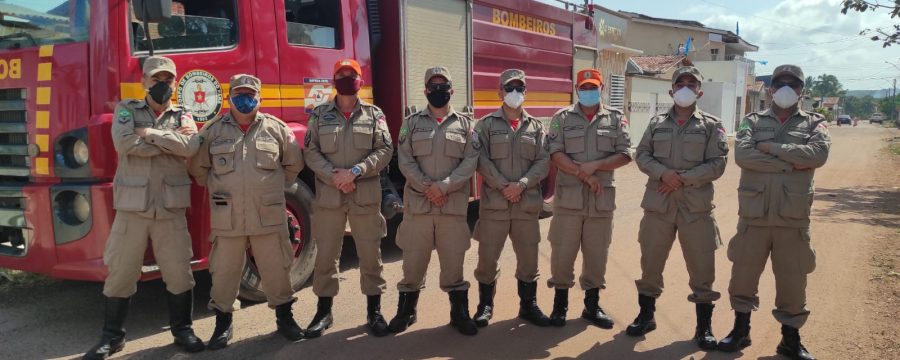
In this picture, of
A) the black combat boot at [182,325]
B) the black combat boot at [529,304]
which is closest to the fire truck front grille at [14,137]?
the black combat boot at [182,325]

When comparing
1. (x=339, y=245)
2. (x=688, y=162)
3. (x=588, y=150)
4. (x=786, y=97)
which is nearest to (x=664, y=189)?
(x=688, y=162)

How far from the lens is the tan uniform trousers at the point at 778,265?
3.62 metres

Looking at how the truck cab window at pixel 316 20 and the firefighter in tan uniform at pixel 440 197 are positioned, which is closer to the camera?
the firefighter in tan uniform at pixel 440 197

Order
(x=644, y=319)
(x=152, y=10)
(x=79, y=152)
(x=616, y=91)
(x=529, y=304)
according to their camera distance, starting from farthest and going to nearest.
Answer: (x=616, y=91) < (x=529, y=304) < (x=644, y=319) < (x=79, y=152) < (x=152, y=10)

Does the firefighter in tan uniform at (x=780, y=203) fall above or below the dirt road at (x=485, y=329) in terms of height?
above

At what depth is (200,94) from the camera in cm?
392

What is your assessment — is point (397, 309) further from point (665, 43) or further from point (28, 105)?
point (665, 43)

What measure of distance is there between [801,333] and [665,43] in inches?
1539

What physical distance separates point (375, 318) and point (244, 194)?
1134 millimetres

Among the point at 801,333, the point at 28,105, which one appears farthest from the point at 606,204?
the point at 28,105

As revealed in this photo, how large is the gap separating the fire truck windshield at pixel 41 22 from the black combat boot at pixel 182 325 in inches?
62.9

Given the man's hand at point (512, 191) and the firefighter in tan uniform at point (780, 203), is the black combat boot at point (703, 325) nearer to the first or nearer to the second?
the firefighter in tan uniform at point (780, 203)

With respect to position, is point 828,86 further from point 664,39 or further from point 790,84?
point 790,84

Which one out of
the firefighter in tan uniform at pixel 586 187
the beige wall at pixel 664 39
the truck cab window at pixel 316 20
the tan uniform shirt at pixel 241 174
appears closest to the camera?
the tan uniform shirt at pixel 241 174
